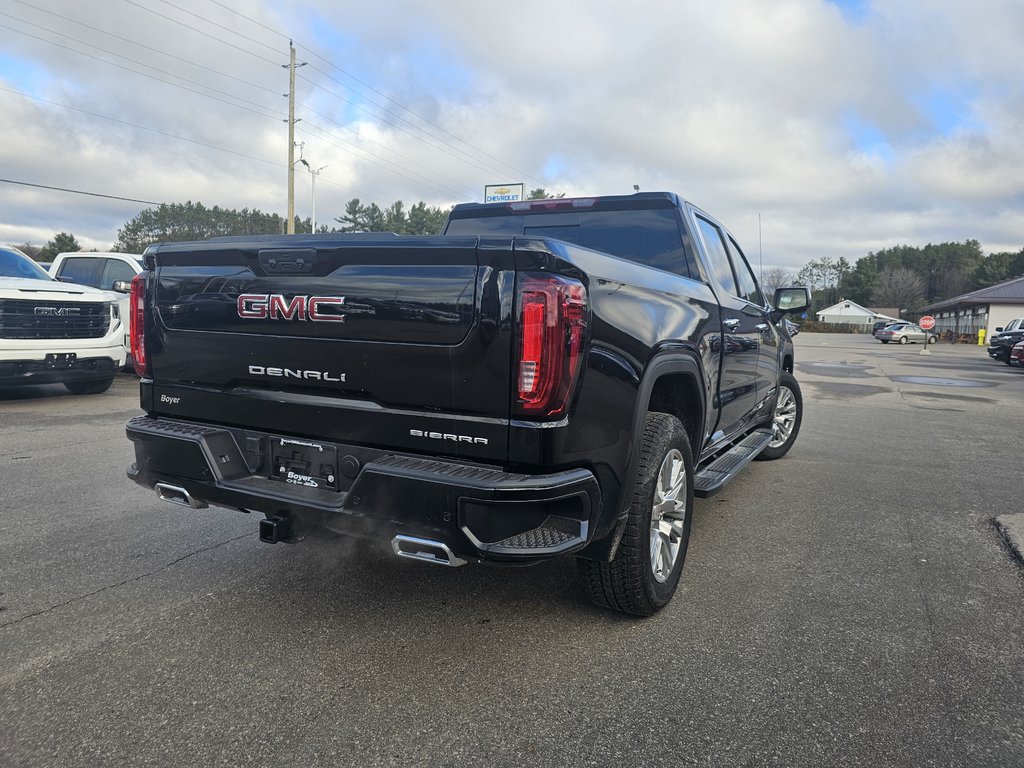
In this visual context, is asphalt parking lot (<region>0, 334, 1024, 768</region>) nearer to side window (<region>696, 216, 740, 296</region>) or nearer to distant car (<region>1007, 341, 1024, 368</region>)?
side window (<region>696, 216, 740, 296</region>)

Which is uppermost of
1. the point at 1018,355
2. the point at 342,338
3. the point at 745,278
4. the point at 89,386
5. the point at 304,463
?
the point at 745,278

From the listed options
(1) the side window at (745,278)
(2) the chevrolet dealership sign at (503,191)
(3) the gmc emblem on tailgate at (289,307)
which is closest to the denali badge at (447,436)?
(3) the gmc emblem on tailgate at (289,307)

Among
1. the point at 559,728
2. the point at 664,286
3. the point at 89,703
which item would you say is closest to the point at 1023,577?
the point at 664,286

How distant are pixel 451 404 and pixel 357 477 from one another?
469 millimetres

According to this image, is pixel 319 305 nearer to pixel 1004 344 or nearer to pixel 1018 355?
pixel 1018 355

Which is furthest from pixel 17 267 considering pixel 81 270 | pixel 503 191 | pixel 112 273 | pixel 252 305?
pixel 503 191

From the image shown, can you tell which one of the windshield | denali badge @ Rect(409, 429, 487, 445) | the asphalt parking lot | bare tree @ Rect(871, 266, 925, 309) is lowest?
the asphalt parking lot

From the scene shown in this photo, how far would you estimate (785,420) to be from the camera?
6922mm

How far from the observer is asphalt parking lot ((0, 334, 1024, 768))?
2328 millimetres

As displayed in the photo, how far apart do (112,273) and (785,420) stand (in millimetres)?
10361

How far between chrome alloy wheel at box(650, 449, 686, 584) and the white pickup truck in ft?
26.4

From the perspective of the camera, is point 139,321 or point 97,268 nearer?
point 139,321

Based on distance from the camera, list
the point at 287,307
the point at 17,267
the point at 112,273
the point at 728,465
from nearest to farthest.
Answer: the point at 287,307 → the point at 728,465 → the point at 17,267 → the point at 112,273

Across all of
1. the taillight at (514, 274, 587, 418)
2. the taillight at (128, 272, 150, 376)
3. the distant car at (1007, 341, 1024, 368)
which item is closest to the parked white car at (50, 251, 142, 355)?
the taillight at (128, 272, 150, 376)
